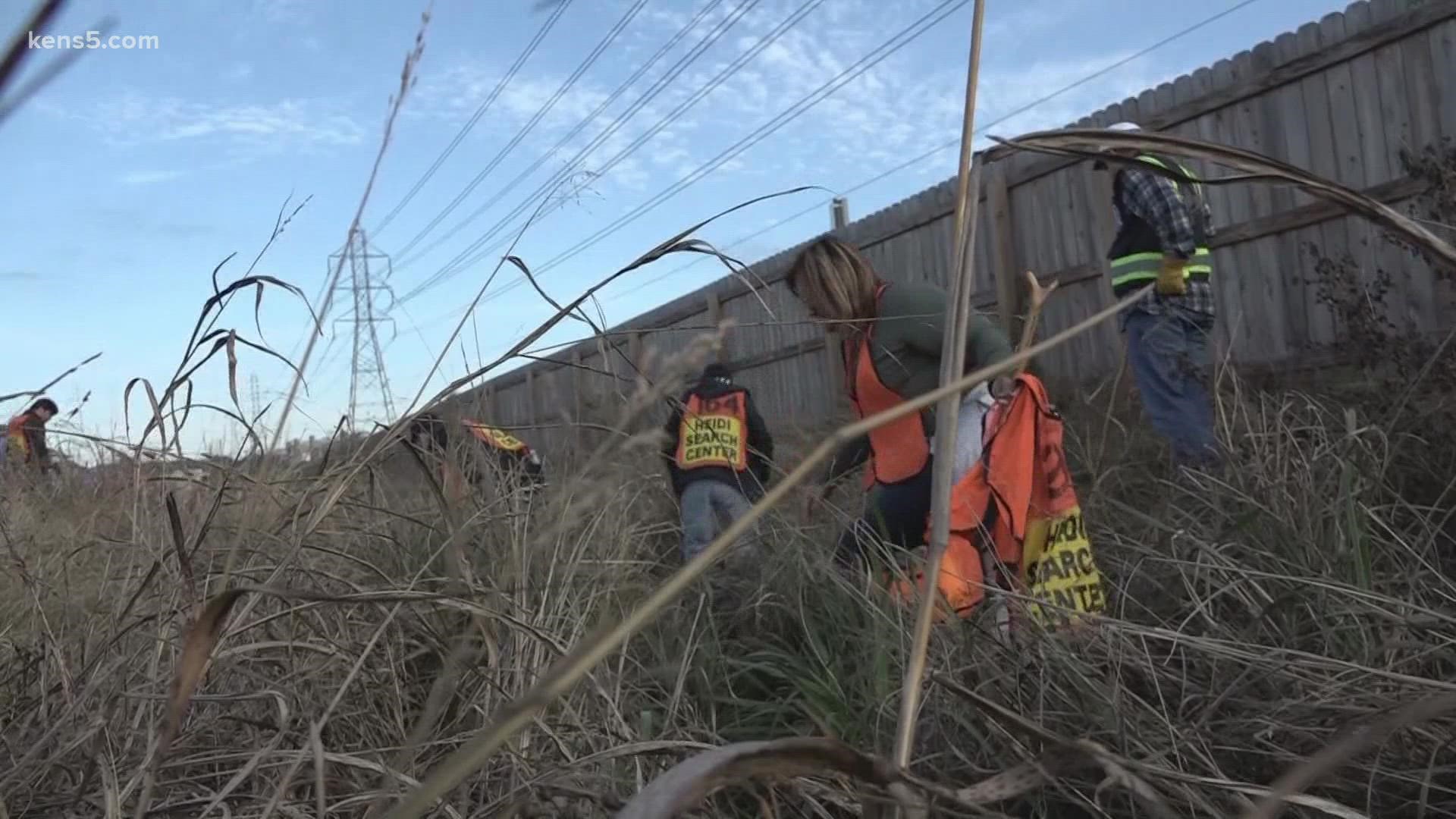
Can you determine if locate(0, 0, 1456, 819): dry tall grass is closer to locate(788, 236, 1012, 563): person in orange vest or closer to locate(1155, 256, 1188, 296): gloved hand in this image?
locate(788, 236, 1012, 563): person in orange vest

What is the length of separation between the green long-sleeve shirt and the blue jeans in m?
1.04

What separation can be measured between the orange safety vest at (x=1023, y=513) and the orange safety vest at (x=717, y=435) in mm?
1769

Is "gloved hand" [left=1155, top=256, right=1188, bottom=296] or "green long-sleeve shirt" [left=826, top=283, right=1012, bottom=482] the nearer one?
"green long-sleeve shirt" [left=826, top=283, right=1012, bottom=482]

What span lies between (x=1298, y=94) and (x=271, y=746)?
19.2 feet

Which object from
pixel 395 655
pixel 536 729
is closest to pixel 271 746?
pixel 536 729

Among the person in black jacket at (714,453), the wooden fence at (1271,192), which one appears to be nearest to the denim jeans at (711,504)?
the person in black jacket at (714,453)

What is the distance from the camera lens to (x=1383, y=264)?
5184mm

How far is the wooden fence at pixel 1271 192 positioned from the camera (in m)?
5.00

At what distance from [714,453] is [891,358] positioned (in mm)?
1590

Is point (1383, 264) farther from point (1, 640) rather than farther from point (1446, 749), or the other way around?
point (1, 640)

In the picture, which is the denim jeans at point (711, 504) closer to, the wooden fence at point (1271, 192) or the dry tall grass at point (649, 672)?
the wooden fence at point (1271, 192)

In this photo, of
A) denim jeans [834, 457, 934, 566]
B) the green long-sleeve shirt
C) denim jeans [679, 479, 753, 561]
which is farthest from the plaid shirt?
denim jeans [679, 479, 753, 561]

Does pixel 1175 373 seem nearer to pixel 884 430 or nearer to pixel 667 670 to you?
pixel 884 430

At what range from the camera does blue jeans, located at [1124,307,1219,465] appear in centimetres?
384
